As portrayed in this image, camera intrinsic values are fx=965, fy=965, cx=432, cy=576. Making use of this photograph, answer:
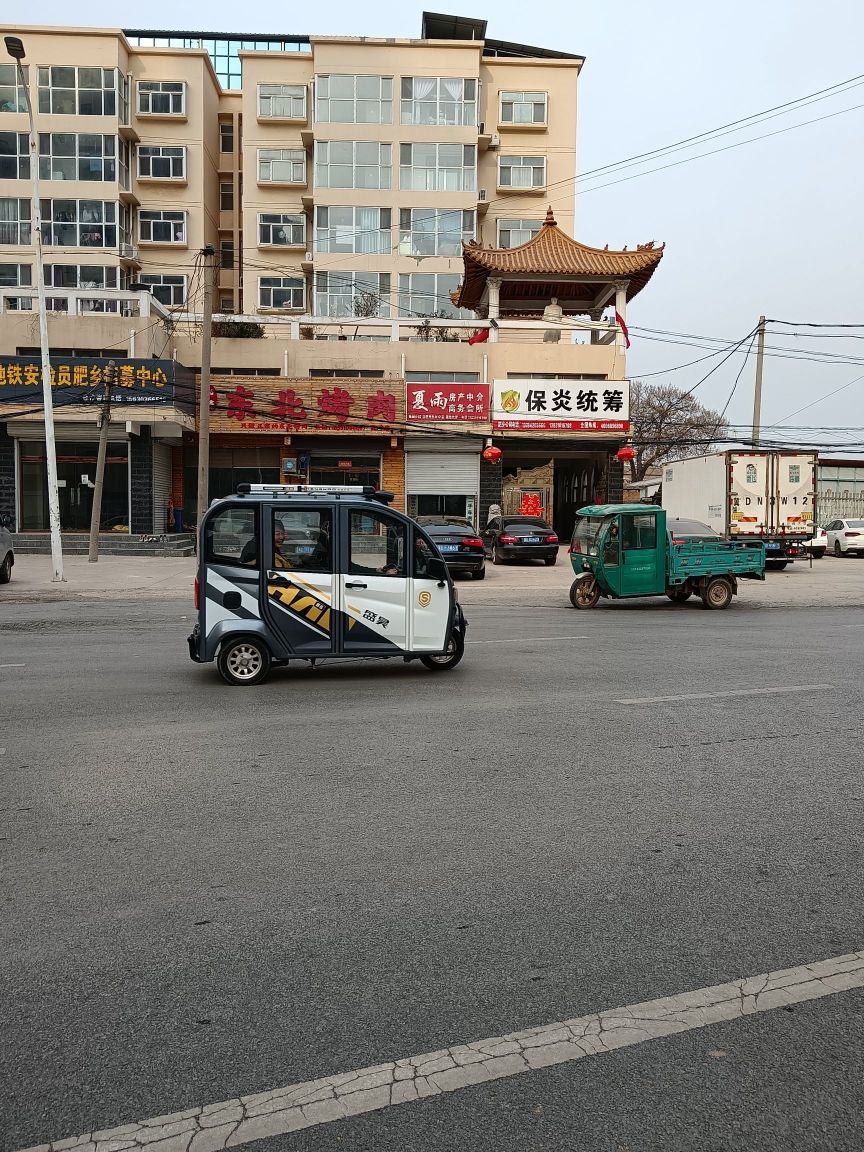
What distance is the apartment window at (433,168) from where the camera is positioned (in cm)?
4506

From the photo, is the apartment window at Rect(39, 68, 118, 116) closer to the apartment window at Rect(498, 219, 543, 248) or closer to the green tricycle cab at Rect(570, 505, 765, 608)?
the apartment window at Rect(498, 219, 543, 248)

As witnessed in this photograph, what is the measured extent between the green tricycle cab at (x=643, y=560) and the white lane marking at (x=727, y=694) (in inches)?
325

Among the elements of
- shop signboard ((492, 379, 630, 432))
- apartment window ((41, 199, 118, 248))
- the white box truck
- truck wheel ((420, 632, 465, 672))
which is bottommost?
truck wheel ((420, 632, 465, 672))

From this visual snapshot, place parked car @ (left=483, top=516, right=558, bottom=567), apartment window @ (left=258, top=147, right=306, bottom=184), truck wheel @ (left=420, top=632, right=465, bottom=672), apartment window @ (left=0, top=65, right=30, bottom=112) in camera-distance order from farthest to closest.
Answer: apartment window @ (left=258, top=147, right=306, bottom=184) → apartment window @ (left=0, top=65, right=30, bottom=112) → parked car @ (left=483, top=516, right=558, bottom=567) → truck wheel @ (left=420, top=632, right=465, bottom=672)

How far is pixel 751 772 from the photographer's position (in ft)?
20.2

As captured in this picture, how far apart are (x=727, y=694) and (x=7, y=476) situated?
29.8 meters

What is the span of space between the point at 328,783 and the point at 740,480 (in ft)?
77.8

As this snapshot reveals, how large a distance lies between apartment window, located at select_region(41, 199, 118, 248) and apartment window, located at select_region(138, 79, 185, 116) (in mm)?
5666

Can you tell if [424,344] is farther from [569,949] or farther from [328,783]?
[569,949]

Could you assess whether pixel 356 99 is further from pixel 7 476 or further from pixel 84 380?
pixel 7 476

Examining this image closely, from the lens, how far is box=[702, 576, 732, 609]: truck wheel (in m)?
18.4

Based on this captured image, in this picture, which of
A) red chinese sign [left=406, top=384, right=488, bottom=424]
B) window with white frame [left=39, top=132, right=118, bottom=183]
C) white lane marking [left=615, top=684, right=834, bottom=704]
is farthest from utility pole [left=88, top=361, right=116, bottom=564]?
window with white frame [left=39, top=132, right=118, bottom=183]

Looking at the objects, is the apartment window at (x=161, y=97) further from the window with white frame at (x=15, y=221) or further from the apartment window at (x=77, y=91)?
the window with white frame at (x=15, y=221)

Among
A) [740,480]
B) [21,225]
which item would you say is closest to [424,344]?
[740,480]
